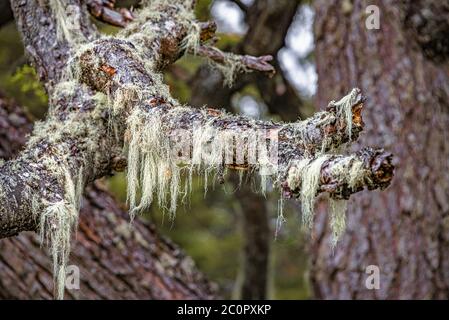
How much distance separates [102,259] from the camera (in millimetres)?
3041

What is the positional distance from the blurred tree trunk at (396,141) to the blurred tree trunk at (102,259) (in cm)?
68

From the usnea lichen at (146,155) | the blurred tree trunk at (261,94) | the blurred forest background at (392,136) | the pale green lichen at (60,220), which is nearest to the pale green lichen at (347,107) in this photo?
the usnea lichen at (146,155)

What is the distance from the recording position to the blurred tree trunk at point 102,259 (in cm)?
296

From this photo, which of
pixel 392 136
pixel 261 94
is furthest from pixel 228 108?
pixel 392 136

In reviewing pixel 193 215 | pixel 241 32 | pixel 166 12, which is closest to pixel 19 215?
pixel 166 12

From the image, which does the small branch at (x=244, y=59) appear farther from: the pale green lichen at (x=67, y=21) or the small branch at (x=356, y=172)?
the small branch at (x=356, y=172)

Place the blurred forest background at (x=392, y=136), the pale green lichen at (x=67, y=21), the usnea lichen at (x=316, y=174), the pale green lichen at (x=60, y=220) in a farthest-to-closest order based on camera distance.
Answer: the blurred forest background at (x=392, y=136)
the pale green lichen at (x=67, y=21)
the pale green lichen at (x=60, y=220)
the usnea lichen at (x=316, y=174)

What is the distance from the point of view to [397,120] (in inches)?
129

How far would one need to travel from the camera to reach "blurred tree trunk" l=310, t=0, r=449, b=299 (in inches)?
126

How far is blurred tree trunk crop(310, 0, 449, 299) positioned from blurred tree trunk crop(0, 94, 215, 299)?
0.68 metres

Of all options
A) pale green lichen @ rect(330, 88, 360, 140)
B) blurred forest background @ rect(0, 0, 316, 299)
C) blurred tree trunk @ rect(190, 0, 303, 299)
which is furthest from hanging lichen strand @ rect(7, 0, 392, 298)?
blurred tree trunk @ rect(190, 0, 303, 299)

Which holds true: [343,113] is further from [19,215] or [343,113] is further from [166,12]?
[166,12]

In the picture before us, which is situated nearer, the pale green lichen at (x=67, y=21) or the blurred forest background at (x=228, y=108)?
the pale green lichen at (x=67, y=21)

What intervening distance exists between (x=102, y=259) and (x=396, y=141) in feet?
4.55
